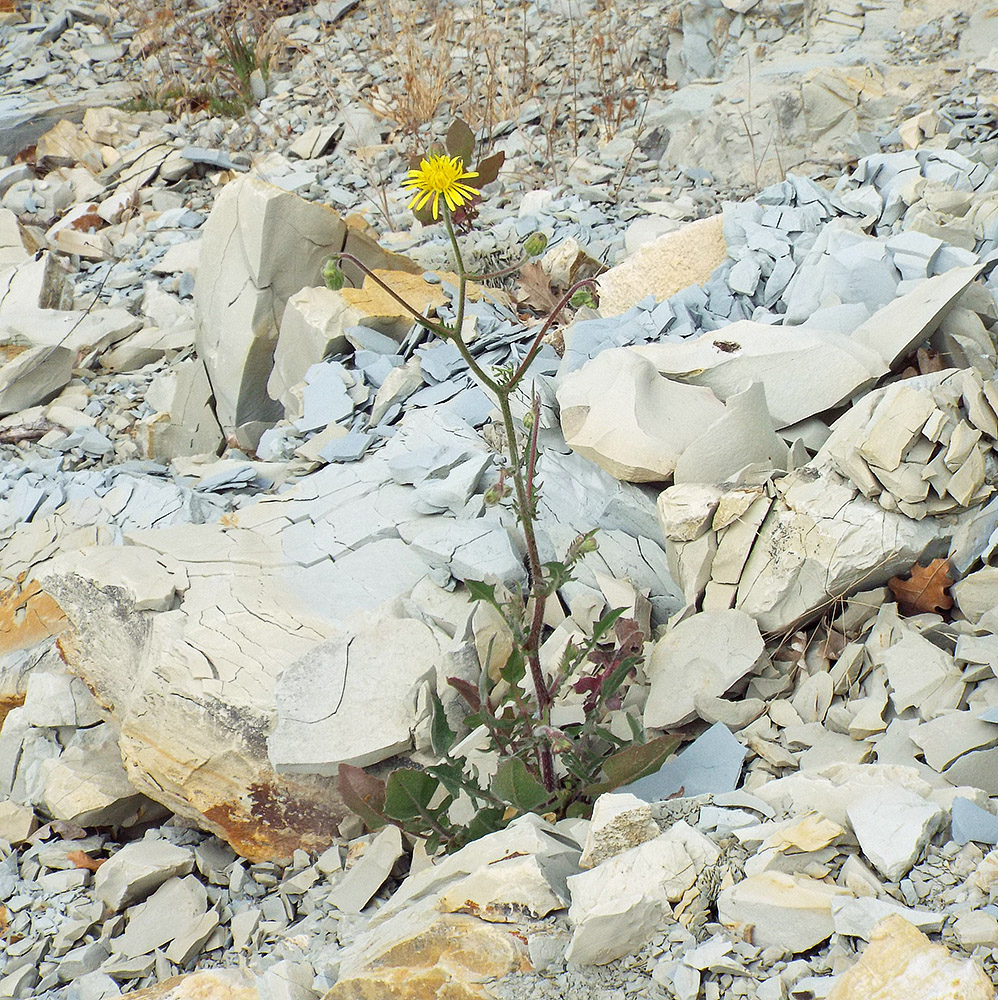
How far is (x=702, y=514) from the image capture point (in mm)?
2459

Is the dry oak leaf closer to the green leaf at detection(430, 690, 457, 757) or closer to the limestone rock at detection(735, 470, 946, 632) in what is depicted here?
the limestone rock at detection(735, 470, 946, 632)

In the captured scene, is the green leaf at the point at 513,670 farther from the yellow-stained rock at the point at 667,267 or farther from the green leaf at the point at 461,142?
the yellow-stained rock at the point at 667,267

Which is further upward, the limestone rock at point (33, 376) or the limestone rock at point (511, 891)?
the limestone rock at point (511, 891)

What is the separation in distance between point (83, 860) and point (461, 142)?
2056 mm

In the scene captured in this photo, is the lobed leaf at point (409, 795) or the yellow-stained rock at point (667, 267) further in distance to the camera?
the yellow-stained rock at point (667, 267)

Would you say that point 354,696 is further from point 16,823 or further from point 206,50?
point 206,50

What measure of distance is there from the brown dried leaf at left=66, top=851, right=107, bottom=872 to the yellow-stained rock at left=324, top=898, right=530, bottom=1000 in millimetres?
1235

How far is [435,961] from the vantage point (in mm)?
1537

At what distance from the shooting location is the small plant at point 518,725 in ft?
5.94

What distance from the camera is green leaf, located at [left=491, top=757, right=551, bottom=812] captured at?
1881 mm

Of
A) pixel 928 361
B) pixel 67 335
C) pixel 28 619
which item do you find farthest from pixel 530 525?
pixel 67 335

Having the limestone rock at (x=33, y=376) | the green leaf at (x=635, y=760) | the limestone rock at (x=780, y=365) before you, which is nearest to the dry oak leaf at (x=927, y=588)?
the limestone rock at (x=780, y=365)

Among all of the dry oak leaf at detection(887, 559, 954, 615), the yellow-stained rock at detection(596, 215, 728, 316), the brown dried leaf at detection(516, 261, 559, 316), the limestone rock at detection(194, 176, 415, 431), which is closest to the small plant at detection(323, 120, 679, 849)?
the dry oak leaf at detection(887, 559, 954, 615)

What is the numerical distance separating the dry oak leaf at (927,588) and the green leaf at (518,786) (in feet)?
3.31
